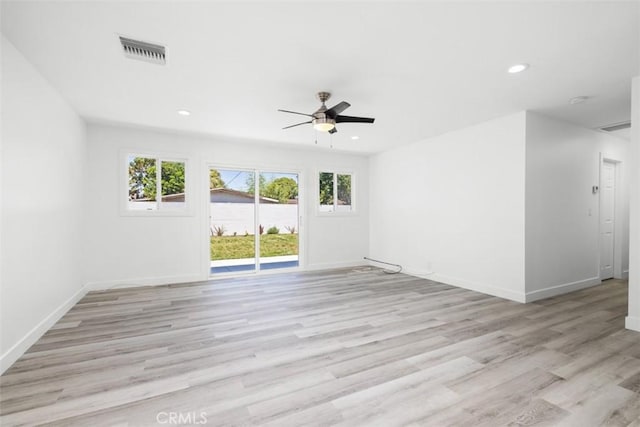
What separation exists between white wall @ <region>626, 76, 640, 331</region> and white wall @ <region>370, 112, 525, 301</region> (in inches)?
41.1

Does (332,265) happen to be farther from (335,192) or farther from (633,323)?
(633,323)

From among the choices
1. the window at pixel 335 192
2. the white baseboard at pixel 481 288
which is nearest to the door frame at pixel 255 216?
the window at pixel 335 192

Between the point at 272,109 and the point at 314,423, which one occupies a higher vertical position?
the point at 272,109

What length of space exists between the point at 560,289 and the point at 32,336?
6.49m

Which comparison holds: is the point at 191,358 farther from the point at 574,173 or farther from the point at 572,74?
the point at 574,173

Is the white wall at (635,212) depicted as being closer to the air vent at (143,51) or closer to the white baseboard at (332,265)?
the white baseboard at (332,265)

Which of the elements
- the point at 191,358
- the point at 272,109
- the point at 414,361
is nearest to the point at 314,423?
the point at 414,361

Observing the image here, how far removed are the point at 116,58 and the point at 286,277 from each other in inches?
162

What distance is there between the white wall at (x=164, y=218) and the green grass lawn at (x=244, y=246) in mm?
472

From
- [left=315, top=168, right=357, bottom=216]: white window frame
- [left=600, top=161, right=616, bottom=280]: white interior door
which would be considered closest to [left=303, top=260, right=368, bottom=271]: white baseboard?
[left=315, top=168, right=357, bottom=216]: white window frame

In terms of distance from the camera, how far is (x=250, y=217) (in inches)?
231

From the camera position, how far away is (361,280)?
5.29 metres

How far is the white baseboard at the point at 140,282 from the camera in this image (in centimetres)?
455

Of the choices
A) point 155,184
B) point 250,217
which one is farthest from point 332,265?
point 155,184
